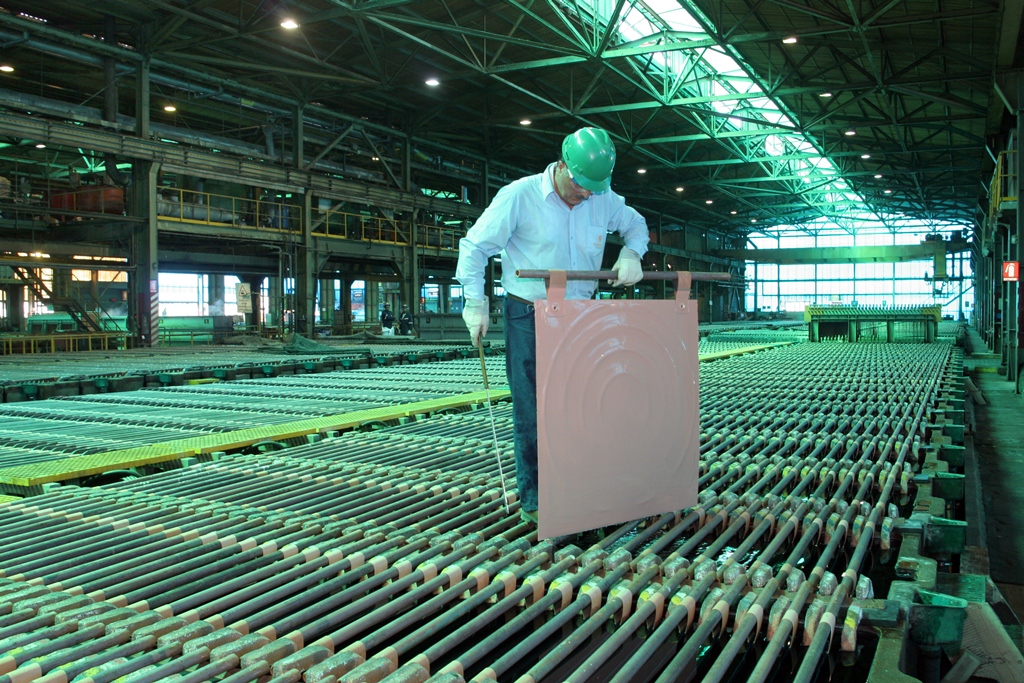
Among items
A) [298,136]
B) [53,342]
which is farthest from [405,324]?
[53,342]

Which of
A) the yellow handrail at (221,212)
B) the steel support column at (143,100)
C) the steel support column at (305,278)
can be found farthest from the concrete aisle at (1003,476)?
the steel support column at (143,100)

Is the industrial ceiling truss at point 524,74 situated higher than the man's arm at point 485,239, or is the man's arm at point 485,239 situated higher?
the industrial ceiling truss at point 524,74

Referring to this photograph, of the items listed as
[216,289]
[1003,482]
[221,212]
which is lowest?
[1003,482]

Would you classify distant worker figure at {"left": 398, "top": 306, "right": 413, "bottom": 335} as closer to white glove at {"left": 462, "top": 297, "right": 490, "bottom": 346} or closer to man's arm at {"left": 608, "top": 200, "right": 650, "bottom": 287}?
man's arm at {"left": 608, "top": 200, "right": 650, "bottom": 287}

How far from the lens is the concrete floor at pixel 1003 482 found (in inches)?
151

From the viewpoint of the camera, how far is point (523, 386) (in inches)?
111

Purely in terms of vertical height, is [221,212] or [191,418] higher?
[221,212]

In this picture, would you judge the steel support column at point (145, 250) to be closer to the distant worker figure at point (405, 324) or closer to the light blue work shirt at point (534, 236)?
the distant worker figure at point (405, 324)

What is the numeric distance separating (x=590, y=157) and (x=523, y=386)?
876 mm

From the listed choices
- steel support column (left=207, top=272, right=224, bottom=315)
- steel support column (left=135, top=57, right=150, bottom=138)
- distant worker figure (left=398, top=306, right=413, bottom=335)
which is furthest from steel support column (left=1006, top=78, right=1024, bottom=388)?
steel support column (left=207, top=272, right=224, bottom=315)

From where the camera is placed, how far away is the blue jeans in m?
2.79

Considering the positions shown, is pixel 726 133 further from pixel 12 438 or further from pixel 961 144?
pixel 12 438

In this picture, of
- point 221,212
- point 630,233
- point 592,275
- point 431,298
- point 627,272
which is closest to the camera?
point 592,275

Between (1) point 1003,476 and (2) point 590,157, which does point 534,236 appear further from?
(1) point 1003,476
